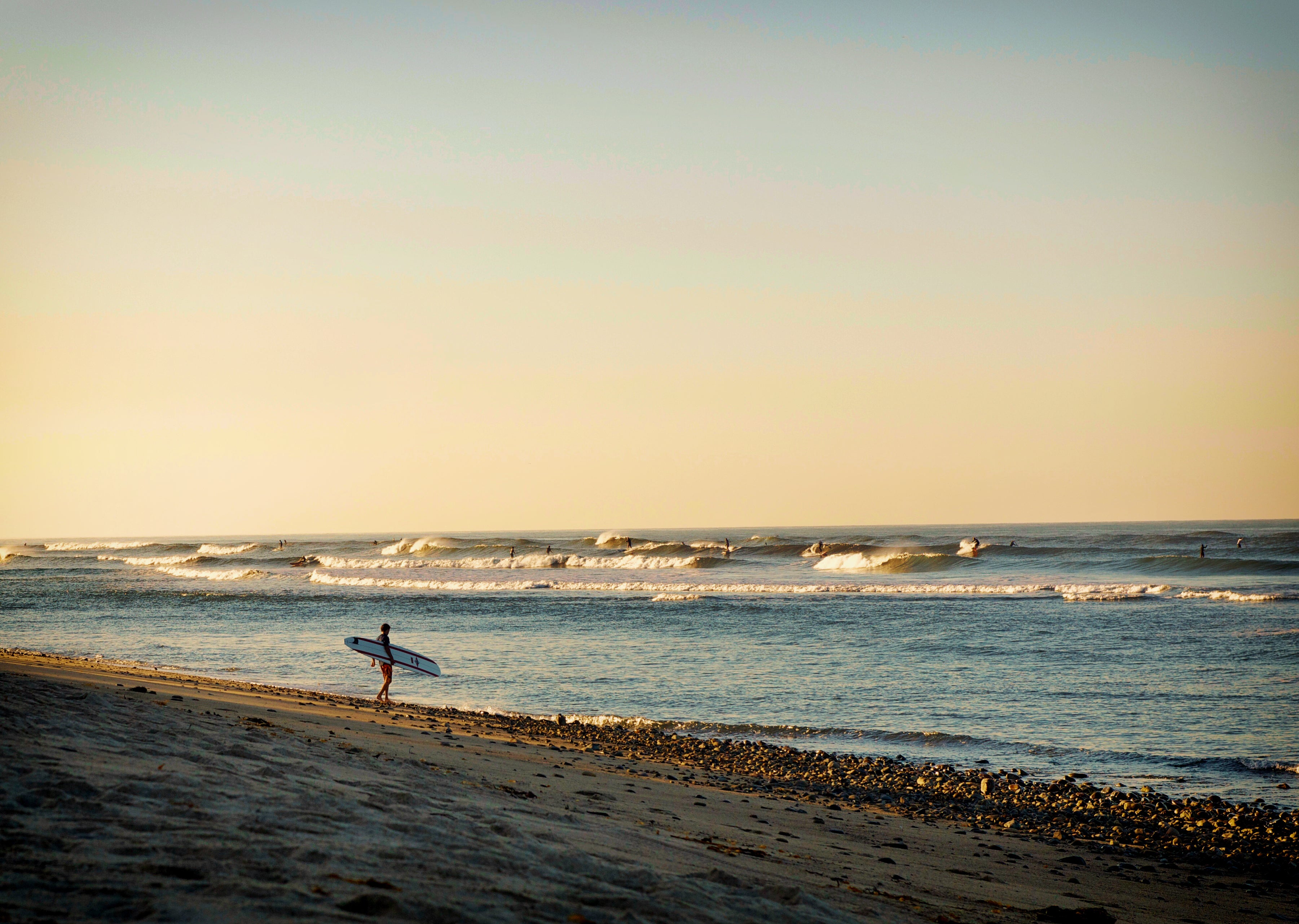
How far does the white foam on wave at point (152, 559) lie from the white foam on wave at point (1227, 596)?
74689 mm

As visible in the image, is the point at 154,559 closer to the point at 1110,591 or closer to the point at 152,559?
the point at 152,559

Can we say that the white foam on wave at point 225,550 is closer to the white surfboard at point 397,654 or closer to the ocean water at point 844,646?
the ocean water at point 844,646

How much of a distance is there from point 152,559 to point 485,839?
9391cm

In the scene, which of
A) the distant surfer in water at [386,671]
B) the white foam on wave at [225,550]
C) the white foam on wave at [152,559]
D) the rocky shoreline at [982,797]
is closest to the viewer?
the rocky shoreline at [982,797]

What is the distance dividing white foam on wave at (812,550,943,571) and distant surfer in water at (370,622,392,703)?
43671 mm

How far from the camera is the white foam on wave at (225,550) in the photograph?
91800 millimetres

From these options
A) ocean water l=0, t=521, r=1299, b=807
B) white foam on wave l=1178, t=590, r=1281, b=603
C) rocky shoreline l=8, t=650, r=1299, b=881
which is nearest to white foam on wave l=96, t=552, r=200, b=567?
ocean water l=0, t=521, r=1299, b=807

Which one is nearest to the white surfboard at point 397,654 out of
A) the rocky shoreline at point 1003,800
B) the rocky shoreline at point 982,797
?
the rocky shoreline at point 982,797

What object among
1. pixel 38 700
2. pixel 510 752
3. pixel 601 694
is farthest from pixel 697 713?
pixel 38 700

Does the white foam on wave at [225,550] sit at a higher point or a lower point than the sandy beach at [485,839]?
lower

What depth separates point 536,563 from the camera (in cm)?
6625

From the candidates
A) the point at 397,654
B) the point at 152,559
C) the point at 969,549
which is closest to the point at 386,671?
the point at 397,654

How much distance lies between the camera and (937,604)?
3250 centimetres

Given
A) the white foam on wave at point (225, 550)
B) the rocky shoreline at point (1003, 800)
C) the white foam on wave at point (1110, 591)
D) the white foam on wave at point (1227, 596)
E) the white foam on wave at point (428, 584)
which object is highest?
the rocky shoreline at point (1003, 800)
